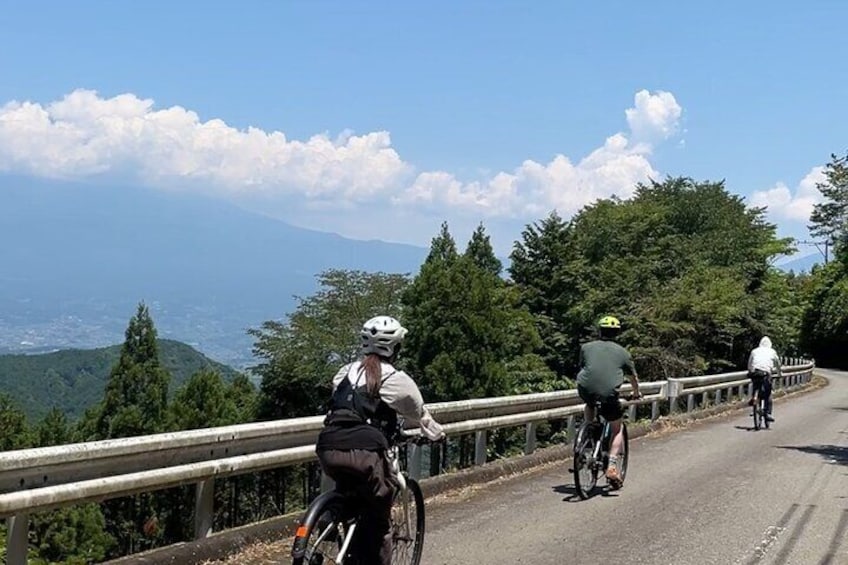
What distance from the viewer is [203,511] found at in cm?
625

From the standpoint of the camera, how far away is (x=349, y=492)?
4883 mm

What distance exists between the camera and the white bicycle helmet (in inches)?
199

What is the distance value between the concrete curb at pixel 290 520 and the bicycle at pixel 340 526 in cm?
140

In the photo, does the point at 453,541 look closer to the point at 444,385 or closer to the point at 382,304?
the point at 444,385

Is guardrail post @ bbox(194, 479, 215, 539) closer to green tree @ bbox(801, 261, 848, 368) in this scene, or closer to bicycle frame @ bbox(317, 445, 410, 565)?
bicycle frame @ bbox(317, 445, 410, 565)

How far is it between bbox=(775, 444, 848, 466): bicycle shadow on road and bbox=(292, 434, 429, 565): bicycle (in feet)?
31.2

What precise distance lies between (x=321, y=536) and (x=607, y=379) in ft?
17.7

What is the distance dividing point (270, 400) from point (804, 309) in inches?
1981

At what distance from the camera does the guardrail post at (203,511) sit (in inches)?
245

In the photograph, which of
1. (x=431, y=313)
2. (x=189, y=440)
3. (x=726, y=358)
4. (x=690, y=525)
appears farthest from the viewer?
(x=431, y=313)

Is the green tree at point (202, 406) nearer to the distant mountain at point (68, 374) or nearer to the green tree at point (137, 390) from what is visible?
the green tree at point (137, 390)

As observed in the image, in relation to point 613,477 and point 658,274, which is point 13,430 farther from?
point 613,477

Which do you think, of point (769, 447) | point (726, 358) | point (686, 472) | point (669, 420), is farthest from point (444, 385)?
point (686, 472)

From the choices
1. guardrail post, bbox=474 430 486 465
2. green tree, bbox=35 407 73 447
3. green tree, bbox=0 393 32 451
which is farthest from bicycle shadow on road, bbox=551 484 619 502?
green tree, bbox=35 407 73 447
